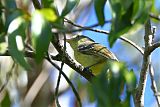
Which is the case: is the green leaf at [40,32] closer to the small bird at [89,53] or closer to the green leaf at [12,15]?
the green leaf at [12,15]

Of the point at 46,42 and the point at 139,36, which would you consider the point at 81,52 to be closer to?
the point at 139,36

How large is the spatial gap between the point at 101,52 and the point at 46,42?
3201 millimetres

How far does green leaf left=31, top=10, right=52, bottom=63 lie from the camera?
1457 mm

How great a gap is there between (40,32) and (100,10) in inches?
9.2

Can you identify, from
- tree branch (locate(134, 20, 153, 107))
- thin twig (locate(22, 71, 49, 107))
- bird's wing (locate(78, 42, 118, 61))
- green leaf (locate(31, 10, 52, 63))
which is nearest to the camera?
green leaf (locate(31, 10, 52, 63))

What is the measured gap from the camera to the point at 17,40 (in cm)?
156

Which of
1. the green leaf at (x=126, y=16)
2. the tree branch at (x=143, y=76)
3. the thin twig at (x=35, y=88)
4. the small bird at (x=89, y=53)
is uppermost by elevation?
the green leaf at (x=126, y=16)

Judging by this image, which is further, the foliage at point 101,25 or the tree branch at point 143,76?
the tree branch at point 143,76

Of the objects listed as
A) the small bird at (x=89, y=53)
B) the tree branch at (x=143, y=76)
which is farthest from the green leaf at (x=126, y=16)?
the small bird at (x=89, y=53)

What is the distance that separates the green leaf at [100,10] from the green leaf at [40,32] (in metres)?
0.17

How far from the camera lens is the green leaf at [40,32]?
1.46 meters

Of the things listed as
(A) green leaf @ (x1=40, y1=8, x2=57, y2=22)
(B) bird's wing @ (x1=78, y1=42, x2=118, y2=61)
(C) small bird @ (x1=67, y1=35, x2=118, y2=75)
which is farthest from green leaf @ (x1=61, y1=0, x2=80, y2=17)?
(B) bird's wing @ (x1=78, y1=42, x2=118, y2=61)

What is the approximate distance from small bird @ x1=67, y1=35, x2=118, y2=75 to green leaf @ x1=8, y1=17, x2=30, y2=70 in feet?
9.56

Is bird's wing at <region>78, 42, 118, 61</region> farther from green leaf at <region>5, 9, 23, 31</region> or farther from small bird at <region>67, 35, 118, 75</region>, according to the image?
green leaf at <region>5, 9, 23, 31</region>
